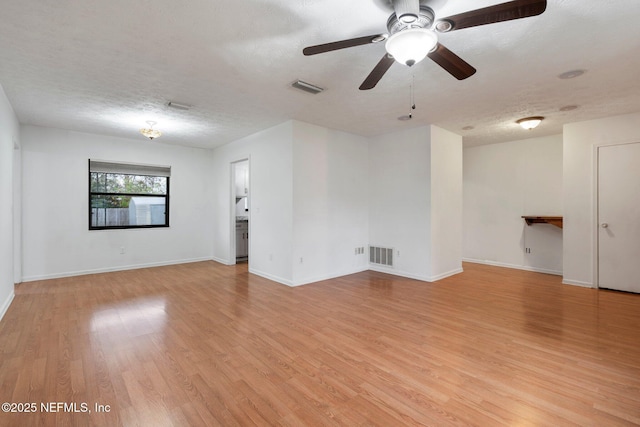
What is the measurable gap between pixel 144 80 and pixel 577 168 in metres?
6.26

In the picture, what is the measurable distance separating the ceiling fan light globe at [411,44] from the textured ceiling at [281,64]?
13.2 inches

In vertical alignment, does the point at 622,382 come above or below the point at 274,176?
below

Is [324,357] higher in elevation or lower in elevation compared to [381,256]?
lower

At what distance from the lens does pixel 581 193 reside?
15.4ft

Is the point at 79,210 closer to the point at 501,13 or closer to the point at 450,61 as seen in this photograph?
the point at 450,61

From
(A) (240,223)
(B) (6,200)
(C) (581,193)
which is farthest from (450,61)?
(A) (240,223)

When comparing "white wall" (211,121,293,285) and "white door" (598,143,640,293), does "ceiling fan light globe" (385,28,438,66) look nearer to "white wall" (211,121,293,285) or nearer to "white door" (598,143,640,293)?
"white wall" (211,121,293,285)

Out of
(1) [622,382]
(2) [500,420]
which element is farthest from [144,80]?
(1) [622,382]

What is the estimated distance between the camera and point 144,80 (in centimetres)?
315

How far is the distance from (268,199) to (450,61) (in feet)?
12.0

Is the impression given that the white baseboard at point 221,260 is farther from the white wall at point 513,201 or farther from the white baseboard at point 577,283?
the white baseboard at point 577,283

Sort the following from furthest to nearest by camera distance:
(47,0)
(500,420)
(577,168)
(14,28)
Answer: (577,168) → (14,28) → (47,0) → (500,420)

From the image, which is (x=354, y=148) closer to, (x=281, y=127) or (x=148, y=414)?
(x=281, y=127)

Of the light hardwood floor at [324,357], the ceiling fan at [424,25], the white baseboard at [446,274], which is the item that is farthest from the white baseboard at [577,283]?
the ceiling fan at [424,25]
